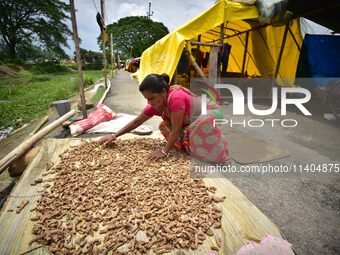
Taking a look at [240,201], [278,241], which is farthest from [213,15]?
[278,241]

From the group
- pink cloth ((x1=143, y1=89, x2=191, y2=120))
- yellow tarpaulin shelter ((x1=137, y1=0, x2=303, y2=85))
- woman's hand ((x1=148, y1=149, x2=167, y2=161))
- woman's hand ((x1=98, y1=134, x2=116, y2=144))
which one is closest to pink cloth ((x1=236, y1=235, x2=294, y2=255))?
woman's hand ((x1=148, y1=149, x2=167, y2=161))

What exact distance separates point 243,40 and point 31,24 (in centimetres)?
2393

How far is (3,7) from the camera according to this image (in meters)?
20.4

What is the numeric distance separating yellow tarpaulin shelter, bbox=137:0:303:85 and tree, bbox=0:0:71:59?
858 inches

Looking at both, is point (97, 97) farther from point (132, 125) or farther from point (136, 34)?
point (136, 34)

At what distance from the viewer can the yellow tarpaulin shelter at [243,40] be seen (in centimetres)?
511

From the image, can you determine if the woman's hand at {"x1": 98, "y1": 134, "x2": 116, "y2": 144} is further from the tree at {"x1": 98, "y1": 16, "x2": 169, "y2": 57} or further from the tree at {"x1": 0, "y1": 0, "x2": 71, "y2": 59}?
the tree at {"x1": 98, "y1": 16, "x2": 169, "y2": 57}

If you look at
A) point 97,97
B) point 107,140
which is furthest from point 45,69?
point 107,140

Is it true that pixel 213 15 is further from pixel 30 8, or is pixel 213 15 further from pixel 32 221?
pixel 30 8

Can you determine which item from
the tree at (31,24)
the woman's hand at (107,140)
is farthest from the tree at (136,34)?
the woman's hand at (107,140)

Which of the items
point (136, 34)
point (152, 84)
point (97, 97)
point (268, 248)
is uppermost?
point (136, 34)

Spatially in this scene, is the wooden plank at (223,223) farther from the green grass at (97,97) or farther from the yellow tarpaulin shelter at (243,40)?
the green grass at (97,97)

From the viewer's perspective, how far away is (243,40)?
8.91 m

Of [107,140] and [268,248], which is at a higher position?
[107,140]
